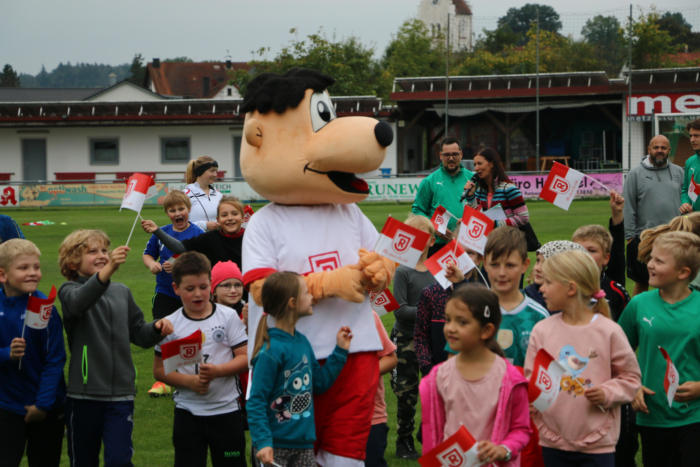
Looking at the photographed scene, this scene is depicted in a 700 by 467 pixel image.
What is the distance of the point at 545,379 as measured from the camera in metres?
3.89

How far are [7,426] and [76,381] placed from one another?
0.46 metres

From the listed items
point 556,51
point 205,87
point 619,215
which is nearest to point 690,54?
point 556,51

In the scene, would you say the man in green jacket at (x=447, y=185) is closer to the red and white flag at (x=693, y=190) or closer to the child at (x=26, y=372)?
the red and white flag at (x=693, y=190)

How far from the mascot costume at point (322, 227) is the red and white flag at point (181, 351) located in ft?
1.08

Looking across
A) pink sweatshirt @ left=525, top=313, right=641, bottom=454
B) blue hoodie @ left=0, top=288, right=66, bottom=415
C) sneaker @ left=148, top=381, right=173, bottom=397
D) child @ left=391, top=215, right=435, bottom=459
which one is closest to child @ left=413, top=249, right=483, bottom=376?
child @ left=391, top=215, right=435, bottom=459

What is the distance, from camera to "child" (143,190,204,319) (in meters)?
7.56

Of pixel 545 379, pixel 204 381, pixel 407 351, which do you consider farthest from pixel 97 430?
pixel 545 379

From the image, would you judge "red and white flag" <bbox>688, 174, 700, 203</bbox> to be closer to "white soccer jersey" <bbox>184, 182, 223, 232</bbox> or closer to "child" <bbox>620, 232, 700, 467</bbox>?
"child" <bbox>620, 232, 700, 467</bbox>

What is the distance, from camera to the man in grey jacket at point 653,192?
1000 cm

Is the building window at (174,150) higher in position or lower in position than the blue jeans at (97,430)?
higher

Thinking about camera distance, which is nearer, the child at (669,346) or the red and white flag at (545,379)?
the red and white flag at (545,379)

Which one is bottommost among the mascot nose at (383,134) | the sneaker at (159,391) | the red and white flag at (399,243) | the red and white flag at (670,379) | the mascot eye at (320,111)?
the sneaker at (159,391)

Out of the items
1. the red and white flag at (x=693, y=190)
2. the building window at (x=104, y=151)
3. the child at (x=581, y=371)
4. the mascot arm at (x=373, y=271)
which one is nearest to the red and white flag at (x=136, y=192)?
the mascot arm at (x=373, y=271)

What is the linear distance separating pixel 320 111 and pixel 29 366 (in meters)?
2.37
